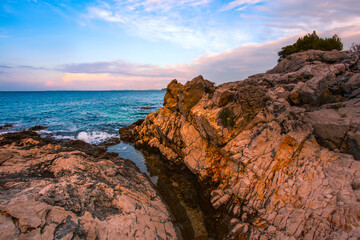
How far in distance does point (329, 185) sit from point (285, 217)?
8.85 feet

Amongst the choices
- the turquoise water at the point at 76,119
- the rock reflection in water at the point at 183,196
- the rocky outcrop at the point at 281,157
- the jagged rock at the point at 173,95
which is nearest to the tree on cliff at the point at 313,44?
the rocky outcrop at the point at 281,157

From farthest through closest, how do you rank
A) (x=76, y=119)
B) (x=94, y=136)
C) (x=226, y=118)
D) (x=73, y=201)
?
1. (x=76, y=119)
2. (x=94, y=136)
3. (x=226, y=118)
4. (x=73, y=201)

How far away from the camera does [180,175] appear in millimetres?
13922

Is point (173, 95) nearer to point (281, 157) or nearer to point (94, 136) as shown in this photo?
point (281, 157)

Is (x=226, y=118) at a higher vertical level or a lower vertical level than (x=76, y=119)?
higher

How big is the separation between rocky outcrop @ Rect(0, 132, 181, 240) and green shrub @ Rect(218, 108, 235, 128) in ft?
21.3

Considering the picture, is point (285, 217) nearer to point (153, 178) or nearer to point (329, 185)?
point (329, 185)

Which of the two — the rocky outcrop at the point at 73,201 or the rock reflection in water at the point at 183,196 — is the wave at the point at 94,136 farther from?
the rocky outcrop at the point at 73,201

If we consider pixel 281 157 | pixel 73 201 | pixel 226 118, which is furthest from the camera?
pixel 226 118

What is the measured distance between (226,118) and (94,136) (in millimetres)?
22343

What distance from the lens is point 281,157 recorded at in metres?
9.62

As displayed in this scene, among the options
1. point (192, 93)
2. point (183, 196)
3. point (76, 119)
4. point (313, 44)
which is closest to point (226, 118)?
point (192, 93)

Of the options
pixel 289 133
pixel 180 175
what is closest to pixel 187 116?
pixel 180 175

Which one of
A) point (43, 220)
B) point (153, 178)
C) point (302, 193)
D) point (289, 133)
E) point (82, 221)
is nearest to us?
point (43, 220)
